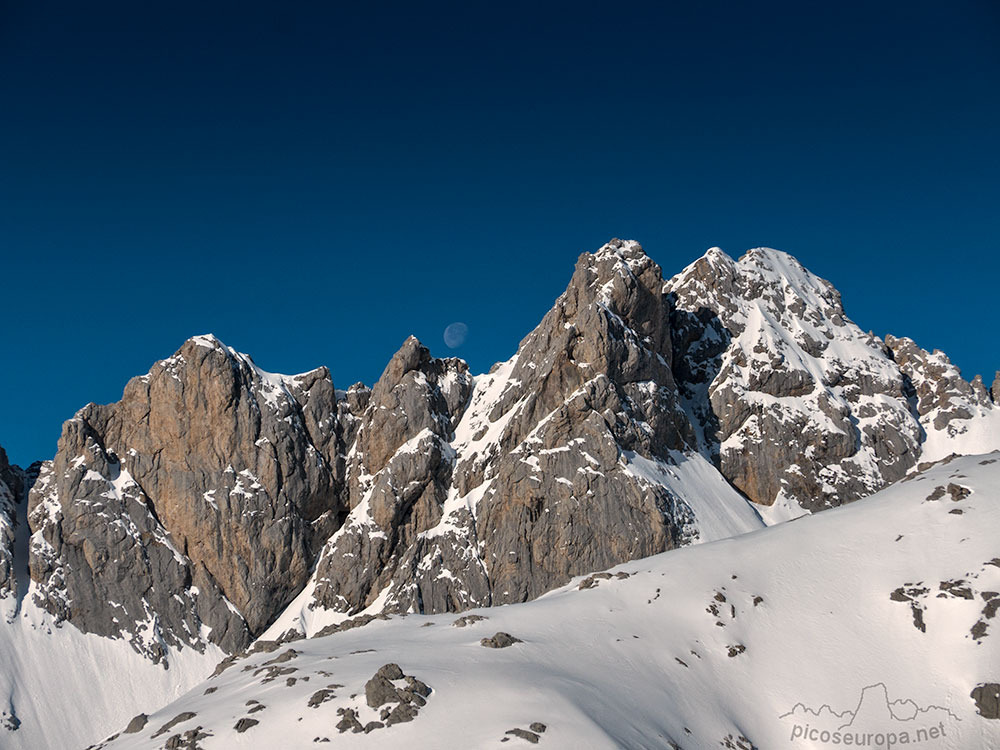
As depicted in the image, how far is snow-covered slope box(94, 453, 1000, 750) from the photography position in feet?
146

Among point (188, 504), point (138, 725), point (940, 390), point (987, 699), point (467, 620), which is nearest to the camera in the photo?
point (138, 725)

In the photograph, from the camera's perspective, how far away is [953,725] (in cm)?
5212

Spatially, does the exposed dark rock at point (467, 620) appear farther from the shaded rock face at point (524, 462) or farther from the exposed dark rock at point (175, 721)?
the shaded rock face at point (524, 462)

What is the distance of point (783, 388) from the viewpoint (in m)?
155

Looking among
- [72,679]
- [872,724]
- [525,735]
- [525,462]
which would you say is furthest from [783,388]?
[72,679]

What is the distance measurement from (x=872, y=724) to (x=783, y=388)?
355ft

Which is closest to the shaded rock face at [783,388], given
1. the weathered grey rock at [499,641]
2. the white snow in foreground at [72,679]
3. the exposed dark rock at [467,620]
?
the exposed dark rock at [467,620]

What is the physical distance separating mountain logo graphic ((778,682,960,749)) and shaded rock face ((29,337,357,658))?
318ft

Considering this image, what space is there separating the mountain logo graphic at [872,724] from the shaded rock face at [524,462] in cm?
5949

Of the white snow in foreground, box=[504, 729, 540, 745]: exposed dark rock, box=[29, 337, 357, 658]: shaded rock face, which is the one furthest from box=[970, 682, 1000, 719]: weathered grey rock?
the white snow in foreground

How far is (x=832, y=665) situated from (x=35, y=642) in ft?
370

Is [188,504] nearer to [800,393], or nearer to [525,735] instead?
[525,735]

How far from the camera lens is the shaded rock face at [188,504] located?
12469 centimetres

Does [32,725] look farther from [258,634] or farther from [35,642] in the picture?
[258,634]
